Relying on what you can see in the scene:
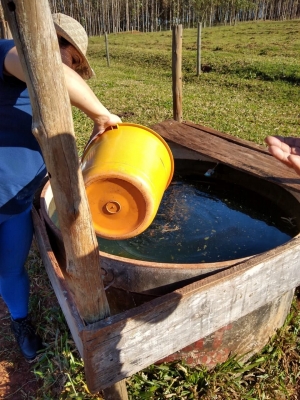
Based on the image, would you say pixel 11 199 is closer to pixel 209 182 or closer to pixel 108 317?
pixel 108 317

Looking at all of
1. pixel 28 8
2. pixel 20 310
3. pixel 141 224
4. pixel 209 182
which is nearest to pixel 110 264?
pixel 141 224

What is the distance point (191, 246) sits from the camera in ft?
9.22

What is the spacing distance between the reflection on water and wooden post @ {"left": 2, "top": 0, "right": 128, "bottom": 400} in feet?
4.05

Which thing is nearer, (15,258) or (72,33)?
(72,33)

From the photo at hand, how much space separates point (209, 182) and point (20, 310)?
2101mm

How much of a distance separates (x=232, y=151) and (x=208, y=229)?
79 centimetres

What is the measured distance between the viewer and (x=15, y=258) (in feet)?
7.30

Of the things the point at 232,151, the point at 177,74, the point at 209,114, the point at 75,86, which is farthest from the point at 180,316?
the point at 209,114

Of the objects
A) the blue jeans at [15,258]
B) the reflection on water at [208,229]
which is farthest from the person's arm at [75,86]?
the reflection on water at [208,229]

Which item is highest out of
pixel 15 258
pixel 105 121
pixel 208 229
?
pixel 105 121

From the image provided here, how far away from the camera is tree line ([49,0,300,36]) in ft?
106

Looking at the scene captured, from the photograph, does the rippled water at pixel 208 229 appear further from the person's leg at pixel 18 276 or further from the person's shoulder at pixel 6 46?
the person's shoulder at pixel 6 46

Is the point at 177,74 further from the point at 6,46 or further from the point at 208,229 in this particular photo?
the point at 6,46

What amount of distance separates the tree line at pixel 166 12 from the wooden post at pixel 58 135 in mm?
31781
